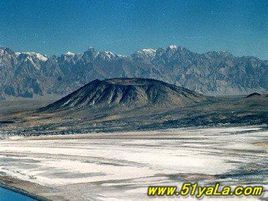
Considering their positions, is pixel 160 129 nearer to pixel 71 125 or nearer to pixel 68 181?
pixel 71 125

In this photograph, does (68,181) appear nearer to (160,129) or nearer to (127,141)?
(127,141)

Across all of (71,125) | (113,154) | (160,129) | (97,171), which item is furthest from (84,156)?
(71,125)

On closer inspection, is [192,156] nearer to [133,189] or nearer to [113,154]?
[113,154]

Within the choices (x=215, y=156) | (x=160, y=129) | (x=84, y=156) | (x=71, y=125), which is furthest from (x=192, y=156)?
(x=71, y=125)

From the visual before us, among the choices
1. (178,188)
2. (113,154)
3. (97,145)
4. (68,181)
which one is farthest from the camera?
(97,145)

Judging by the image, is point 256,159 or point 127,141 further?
point 127,141

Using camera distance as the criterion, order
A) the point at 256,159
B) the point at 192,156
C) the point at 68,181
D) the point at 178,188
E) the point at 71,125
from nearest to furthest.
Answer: the point at 178,188
the point at 68,181
the point at 256,159
the point at 192,156
the point at 71,125

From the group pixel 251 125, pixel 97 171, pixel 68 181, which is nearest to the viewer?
pixel 68 181

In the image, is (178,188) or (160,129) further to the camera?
(160,129)

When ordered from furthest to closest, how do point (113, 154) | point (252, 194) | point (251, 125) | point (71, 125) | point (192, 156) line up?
point (71, 125) < point (251, 125) < point (113, 154) < point (192, 156) < point (252, 194)
